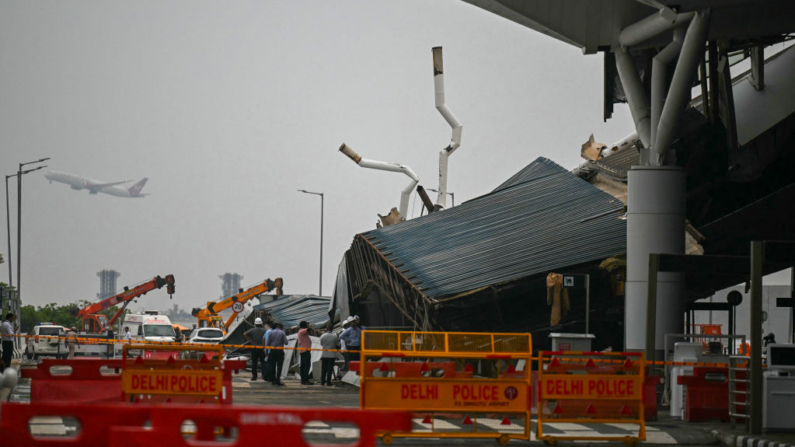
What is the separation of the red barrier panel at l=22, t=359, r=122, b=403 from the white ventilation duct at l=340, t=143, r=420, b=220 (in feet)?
115

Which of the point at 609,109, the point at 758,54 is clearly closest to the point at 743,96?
the point at 758,54

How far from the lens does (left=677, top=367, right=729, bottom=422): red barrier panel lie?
61.8ft

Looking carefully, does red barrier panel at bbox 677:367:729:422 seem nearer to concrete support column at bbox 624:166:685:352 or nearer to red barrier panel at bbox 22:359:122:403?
concrete support column at bbox 624:166:685:352

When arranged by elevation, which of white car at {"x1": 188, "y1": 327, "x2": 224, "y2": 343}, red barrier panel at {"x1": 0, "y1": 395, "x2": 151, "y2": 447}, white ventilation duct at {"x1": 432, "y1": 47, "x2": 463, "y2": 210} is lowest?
white car at {"x1": 188, "y1": 327, "x2": 224, "y2": 343}

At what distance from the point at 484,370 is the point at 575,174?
1388 cm

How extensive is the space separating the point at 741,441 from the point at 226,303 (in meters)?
53.3

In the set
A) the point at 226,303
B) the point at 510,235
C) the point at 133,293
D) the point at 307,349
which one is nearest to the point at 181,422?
the point at 307,349

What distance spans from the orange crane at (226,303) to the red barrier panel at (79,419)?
5663 centimetres

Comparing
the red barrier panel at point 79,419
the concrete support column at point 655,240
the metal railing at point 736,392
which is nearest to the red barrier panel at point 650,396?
the metal railing at point 736,392

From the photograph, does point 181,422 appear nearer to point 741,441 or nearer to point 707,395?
→ point 741,441

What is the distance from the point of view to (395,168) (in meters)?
52.3

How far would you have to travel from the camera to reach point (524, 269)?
28.1 meters

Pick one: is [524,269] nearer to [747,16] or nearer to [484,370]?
[484,370]

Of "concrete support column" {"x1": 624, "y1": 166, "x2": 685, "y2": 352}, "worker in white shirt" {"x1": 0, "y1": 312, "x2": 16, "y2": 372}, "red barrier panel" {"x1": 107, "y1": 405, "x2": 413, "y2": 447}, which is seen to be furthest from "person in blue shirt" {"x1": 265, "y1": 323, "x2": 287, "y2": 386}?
"red barrier panel" {"x1": 107, "y1": 405, "x2": 413, "y2": 447}
